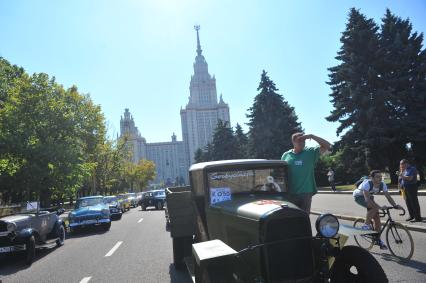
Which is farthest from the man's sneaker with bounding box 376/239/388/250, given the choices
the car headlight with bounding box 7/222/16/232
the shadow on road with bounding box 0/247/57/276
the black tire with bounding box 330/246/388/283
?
the car headlight with bounding box 7/222/16/232

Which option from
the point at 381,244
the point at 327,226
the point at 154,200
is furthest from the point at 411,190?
the point at 154,200

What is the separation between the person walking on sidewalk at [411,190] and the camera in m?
12.0

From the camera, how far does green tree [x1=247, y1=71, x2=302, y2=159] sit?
47844 mm

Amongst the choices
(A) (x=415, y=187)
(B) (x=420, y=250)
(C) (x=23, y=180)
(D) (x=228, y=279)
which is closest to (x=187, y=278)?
(D) (x=228, y=279)

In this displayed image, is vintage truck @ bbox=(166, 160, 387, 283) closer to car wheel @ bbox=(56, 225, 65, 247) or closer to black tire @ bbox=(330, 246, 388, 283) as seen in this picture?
black tire @ bbox=(330, 246, 388, 283)

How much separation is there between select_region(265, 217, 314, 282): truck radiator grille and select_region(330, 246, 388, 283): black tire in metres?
0.33

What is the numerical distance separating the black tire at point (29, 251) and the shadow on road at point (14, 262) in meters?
0.15

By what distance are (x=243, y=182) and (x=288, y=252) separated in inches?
73.3

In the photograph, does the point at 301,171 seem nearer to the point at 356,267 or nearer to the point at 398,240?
the point at 356,267

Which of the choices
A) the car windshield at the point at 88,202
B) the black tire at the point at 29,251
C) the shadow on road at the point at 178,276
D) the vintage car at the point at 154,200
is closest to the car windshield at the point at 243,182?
the shadow on road at the point at 178,276

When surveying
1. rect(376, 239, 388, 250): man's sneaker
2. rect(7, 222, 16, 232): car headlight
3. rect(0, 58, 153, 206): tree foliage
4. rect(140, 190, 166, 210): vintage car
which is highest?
rect(0, 58, 153, 206): tree foliage

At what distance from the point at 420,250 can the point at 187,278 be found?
461 cm

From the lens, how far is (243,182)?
248 inches

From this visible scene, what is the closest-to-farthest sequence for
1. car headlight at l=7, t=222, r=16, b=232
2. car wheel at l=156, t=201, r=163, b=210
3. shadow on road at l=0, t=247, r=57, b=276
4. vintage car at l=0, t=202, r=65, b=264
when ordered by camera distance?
1. shadow on road at l=0, t=247, r=57, b=276
2. vintage car at l=0, t=202, r=65, b=264
3. car headlight at l=7, t=222, r=16, b=232
4. car wheel at l=156, t=201, r=163, b=210
